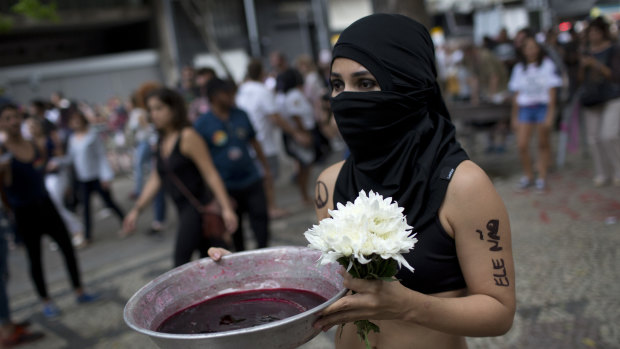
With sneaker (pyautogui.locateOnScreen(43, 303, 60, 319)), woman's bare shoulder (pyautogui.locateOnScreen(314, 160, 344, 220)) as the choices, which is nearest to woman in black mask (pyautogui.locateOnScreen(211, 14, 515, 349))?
woman's bare shoulder (pyautogui.locateOnScreen(314, 160, 344, 220))

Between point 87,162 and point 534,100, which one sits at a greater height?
point 534,100

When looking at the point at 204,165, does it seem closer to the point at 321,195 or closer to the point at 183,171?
the point at 183,171

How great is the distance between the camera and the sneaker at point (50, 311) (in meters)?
5.00

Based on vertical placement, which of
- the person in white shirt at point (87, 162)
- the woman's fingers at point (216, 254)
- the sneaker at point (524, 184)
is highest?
the woman's fingers at point (216, 254)

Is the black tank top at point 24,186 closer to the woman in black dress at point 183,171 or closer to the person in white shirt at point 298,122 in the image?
the woman in black dress at point 183,171

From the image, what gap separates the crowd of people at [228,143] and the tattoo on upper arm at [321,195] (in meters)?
0.05

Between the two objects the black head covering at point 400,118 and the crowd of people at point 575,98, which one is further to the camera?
the crowd of people at point 575,98

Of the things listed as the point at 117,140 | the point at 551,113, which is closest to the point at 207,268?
the point at 551,113

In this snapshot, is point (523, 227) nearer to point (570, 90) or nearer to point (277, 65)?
point (570, 90)

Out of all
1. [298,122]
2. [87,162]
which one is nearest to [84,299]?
[87,162]

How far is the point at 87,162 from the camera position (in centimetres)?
756

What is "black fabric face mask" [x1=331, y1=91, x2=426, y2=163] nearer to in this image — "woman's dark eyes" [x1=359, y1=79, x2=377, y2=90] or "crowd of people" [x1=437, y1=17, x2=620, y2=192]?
"woman's dark eyes" [x1=359, y1=79, x2=377, y2=90]

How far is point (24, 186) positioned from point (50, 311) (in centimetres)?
124

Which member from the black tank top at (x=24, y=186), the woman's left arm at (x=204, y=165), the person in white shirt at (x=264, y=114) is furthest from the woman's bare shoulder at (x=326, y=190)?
the person in white shirt at (x=264, y=114)
